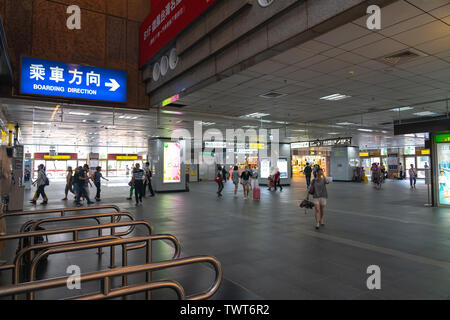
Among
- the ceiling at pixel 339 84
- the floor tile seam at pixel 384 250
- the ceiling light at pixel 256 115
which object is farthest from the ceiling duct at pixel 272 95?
the floor tile seam at pixel 384 250

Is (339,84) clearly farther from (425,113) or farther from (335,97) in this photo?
(425,113)

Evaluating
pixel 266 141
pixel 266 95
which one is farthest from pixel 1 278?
pixel 266 141

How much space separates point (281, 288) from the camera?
3.65m

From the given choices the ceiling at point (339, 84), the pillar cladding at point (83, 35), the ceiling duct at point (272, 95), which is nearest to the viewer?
the ceiling at point (339, 84)

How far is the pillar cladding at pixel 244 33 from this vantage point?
4.59 meters

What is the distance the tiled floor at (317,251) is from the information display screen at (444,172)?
1.75m

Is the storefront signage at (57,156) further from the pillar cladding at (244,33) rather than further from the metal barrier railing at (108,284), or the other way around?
the metal barrier railing at (108,284)

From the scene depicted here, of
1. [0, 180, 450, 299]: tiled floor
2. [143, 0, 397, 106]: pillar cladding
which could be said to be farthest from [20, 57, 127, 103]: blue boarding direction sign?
[0, 180, 450, 299]: tiled floor

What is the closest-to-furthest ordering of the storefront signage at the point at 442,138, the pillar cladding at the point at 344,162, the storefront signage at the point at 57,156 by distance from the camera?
the storefront signage at the point at 442,138 < the pillar cladding at the point at 344,162 < the storefront signage at the point at 57,156

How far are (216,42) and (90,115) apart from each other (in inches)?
350

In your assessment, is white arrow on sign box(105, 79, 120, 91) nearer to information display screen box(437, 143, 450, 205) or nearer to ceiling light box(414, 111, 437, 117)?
information display screen box(437, 143, 450, 205)

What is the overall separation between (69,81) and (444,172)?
13.0m

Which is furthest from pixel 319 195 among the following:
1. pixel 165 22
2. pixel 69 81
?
pixel 69 81
